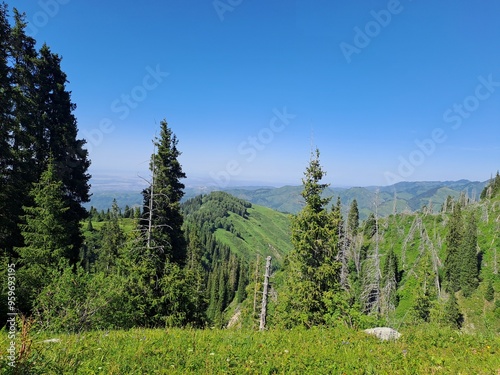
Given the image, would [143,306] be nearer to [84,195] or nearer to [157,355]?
[157,355]

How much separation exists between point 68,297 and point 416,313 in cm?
3956

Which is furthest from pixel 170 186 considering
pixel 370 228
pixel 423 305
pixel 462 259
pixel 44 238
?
pixel 370 228

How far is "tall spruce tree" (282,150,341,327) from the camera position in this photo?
18250mm

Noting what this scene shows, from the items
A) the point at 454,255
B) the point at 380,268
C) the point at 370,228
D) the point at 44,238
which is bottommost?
the point at 380,268

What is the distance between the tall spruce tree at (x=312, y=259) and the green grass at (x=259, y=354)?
8.14 meters

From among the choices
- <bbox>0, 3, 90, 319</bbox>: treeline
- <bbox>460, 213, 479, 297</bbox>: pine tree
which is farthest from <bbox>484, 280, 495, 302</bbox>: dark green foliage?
<bbox>0, 3, 90, 319</bbox>: treeline

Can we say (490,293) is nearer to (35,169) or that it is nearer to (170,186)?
(170,186)

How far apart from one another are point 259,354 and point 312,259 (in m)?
12.2

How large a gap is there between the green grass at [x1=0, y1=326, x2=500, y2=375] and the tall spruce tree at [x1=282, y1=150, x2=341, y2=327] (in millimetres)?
8143

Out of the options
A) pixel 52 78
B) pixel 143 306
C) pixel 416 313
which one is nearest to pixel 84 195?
pixel 52 78

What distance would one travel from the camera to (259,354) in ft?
25.9

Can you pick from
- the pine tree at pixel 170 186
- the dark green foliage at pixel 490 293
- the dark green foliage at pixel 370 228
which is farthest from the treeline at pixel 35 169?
the dark green foliage at pixel 370 228

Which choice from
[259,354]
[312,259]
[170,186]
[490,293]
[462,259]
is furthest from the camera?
[462,259]

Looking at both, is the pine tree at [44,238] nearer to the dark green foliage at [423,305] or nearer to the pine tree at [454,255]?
the dark green foliage at [423,305]
